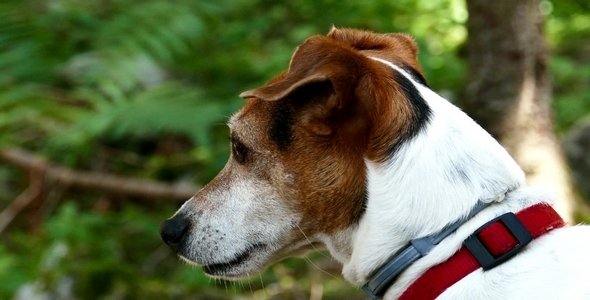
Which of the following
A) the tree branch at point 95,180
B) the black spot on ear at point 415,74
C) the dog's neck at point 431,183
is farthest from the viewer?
the tree branch at point 95,180

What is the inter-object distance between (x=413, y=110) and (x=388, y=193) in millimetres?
334

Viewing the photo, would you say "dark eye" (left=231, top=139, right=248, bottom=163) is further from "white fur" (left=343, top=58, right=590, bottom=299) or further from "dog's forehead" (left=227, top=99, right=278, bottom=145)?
"white fur" (left=343, top=58, right=590, bottom=299)

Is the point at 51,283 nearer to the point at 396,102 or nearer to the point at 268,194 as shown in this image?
the point at 268,194

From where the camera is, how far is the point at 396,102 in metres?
2.57

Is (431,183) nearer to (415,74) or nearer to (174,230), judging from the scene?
(415,74)

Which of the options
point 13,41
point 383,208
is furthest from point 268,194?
point 13,41

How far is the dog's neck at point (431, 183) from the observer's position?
96.2 inches

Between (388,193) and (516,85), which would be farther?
(516,85)

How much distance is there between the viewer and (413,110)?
8.45 ft

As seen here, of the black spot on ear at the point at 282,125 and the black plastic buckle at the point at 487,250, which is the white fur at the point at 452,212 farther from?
the black spot on ear at the point at 282,125

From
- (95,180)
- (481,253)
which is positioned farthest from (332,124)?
(95,180)

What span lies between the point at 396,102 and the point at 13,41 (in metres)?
5.22

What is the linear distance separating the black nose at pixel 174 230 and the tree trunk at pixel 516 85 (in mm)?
2412

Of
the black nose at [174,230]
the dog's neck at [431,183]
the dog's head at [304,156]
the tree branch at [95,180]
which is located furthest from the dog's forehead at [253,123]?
the tree branch at [95,180]
